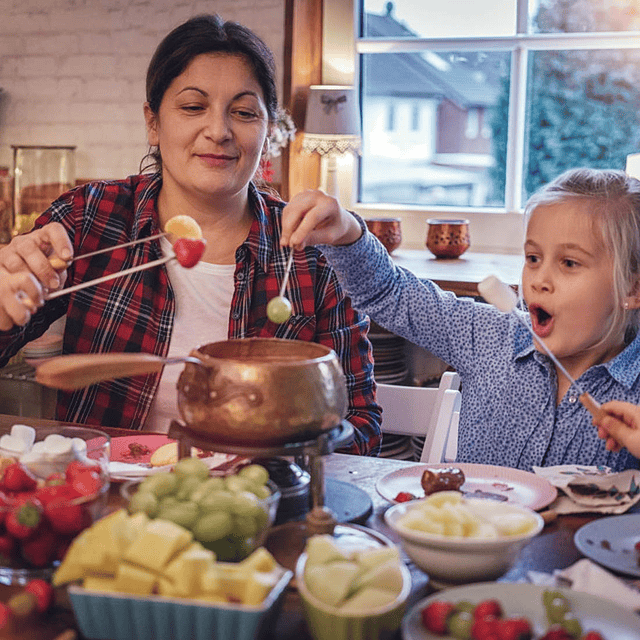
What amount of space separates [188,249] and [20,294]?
0.29m

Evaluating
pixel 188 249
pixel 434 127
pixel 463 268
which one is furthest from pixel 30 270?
pixel 434 127

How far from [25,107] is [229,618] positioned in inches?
160

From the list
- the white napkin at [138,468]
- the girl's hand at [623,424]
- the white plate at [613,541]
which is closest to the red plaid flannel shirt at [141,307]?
the white napkin at [138,468]

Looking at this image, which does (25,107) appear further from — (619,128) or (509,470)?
(509,470)

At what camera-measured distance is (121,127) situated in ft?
13.9

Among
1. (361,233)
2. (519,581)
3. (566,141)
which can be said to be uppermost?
(566,141)

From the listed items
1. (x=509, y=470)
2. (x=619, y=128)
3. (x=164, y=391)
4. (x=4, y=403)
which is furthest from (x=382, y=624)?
(x=619, y=128)

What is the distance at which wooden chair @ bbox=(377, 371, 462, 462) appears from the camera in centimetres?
169

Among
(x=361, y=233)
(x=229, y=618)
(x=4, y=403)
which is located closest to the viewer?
(x=229, y=618)

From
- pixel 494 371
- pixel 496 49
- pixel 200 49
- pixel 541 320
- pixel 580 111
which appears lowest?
pixel 494 371

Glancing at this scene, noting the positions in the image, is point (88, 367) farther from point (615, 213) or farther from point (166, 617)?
point (615, 213)

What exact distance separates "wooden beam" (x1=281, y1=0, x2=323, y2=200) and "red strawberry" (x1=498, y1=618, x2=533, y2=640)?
3337 mm

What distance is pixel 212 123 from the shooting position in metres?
1.79

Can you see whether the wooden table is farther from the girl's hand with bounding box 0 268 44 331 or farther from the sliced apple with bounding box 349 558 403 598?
the sliced apple with bounding box 349 558 403 598
